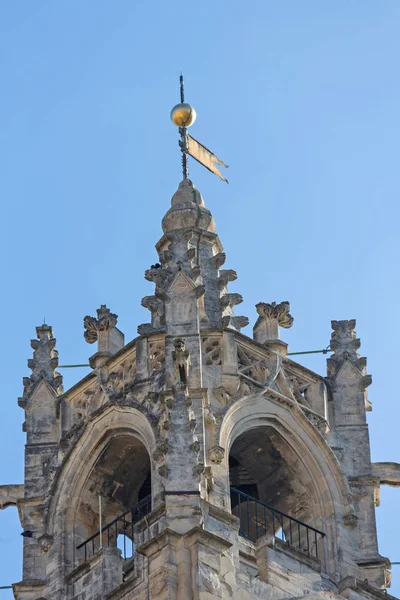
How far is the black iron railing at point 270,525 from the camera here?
4569cm

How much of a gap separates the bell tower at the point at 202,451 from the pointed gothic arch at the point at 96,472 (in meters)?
0.02

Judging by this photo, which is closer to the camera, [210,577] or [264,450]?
[210,577]

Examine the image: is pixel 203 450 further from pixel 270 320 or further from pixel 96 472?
pixel 270 320

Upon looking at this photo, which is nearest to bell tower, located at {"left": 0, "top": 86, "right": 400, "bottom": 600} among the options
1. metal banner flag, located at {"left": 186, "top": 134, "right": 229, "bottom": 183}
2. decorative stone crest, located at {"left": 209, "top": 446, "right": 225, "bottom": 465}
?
decorative stone crest, located at {"left": 209, "top": 446, "right": 225, "bottom": 465}

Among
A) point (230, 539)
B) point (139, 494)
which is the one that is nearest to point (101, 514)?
point (139, 494)

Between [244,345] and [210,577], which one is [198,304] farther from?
[210,577]

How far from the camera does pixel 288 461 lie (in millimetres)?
46844

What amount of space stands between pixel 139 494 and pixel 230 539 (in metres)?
3.90

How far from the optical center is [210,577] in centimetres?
4234

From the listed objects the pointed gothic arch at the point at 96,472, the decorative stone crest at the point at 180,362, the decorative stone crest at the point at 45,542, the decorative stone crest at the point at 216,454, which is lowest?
the decorative stone crest at the point at 45,542

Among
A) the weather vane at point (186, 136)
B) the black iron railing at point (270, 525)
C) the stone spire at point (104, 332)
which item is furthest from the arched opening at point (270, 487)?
the weather vane at point (186, 136)

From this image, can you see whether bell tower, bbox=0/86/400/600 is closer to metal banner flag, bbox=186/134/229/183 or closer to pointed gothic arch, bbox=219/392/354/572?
pointed gothic arch, bbox=219/392/354/572

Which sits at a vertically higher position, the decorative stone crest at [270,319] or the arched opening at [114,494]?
the decorative stone crest at [270,319]

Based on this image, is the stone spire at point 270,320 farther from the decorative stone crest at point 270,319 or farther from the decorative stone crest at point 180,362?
the decorative stone crest at point 180,362
